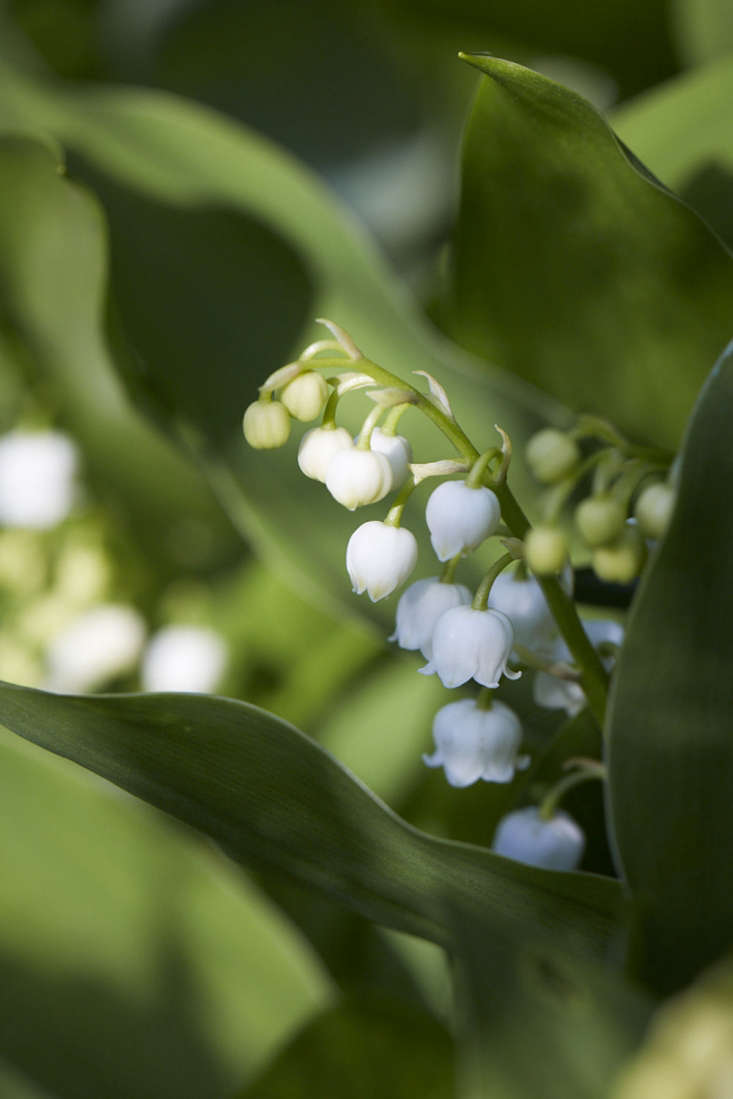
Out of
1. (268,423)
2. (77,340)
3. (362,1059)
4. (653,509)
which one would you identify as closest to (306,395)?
(268,423)

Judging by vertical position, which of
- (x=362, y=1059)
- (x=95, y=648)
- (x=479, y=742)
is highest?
(x=479, y=742)

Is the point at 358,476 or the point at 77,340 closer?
the point at 358,476

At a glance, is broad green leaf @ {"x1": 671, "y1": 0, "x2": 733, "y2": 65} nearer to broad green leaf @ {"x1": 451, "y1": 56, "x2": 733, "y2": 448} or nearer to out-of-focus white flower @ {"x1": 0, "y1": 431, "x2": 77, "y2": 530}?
broad green leaf @ {"x1": 451, "y1": 56, "x2": 733, "y2": 448}

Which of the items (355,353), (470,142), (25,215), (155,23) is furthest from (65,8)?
(355,353)

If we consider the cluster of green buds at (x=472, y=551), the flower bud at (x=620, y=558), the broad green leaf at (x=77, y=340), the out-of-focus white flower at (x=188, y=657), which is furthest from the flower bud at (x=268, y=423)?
the out-of-focus white flower at (x=188, y=657)

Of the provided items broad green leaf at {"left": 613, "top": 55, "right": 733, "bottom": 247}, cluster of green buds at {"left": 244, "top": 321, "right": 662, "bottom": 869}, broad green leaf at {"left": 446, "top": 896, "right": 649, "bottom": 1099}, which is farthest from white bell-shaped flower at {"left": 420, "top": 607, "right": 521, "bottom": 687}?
broad green leaf at {"left": 613, "top": 55, "right": 733, "bottom": 247}

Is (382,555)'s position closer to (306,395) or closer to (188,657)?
(306,395)
